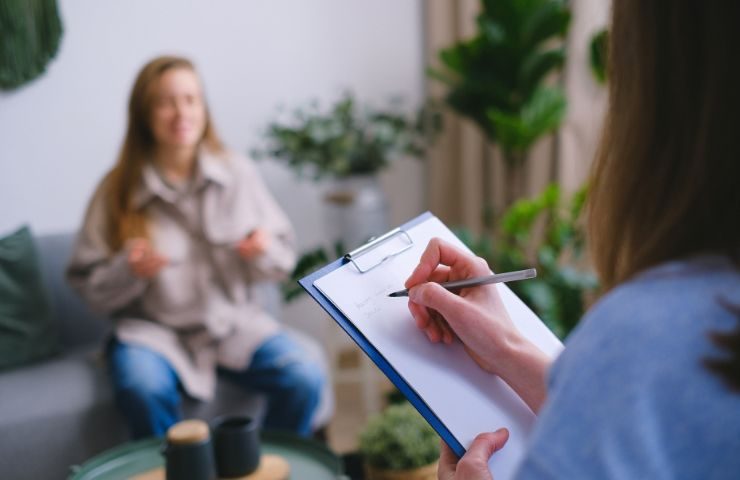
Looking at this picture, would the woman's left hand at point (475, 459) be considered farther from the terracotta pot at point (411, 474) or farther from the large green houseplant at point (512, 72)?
the large green houseplant at point (512, 72)

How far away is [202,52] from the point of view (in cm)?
267

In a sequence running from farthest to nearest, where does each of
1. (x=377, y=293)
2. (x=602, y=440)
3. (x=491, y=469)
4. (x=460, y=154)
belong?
(x=460, y=154) < (x=377, y=293) < (x=491, y=469) < (x=602, y=440)

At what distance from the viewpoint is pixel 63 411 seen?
5.92 feet

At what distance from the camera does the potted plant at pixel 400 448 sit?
5.56ft

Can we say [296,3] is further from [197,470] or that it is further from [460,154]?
[197,470]

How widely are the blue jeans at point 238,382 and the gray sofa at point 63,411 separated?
0.15 ft

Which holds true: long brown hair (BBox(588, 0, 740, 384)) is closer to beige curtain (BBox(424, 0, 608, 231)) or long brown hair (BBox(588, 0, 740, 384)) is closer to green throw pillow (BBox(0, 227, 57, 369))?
green throw pillow (BBox(0, 227, 57, 369))

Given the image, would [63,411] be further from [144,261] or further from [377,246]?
[377,246]

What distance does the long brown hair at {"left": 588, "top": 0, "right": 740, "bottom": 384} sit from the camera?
0.48 meters

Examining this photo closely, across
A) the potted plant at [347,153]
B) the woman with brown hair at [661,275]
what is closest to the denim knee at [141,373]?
the potted plant at [347,153]

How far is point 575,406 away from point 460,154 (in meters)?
2.76

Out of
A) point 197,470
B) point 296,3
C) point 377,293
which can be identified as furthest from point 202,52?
point 377,293

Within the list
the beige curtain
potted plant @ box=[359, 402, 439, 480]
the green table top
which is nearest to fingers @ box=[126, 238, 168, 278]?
the green table top

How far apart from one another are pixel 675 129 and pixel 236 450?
104 cm
